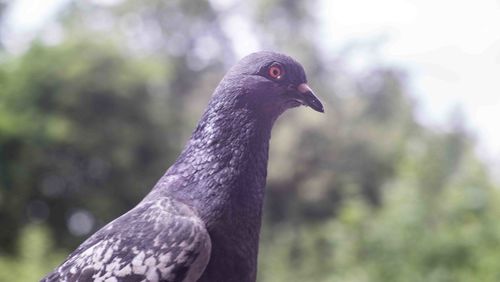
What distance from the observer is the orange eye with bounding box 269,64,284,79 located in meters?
3.03

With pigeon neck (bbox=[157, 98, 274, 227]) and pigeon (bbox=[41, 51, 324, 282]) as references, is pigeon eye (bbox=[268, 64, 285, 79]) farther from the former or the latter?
pigeon neck (bbox=[157, 98, 274, 227])

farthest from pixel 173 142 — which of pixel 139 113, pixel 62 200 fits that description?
pixel 62 200

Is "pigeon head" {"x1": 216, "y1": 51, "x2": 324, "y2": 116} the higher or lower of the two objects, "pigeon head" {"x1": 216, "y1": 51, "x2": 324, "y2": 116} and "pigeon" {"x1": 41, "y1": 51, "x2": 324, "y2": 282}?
the higher

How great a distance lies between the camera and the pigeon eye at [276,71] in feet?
9.93

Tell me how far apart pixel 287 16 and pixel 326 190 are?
7631 millimetres

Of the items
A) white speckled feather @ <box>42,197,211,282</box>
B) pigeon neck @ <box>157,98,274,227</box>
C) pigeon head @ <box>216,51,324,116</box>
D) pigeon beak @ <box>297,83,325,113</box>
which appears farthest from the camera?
pigeon beak @ <box>297,83,325,113</box>

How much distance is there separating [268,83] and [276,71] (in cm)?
8

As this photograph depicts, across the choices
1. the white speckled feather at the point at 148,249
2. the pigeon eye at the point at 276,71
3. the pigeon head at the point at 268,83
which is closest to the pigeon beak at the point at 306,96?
the pigeon head at the point at 268,83

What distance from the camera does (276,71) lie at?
3.04 meters

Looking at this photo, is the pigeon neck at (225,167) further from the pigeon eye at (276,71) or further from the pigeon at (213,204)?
the pigeon eye at (276,71)

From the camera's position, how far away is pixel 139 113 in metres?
19.1

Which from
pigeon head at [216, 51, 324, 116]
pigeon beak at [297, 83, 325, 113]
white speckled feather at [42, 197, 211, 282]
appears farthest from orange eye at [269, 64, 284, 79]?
white speckled feather at [42, 197, 211, 282]

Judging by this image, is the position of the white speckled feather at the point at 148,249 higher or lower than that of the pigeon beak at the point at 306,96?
lower

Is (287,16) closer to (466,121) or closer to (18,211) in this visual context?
(466,121)
